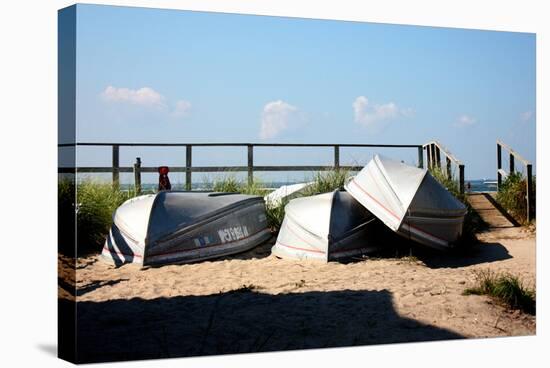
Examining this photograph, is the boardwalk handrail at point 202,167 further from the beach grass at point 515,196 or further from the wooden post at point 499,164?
the beach grass at point 515,196

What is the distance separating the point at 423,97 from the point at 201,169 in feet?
9.20

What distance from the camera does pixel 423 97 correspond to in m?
5.48

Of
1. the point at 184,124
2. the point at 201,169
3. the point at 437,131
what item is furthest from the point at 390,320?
the point at 201,169

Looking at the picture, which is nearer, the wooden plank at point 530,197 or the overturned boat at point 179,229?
the overturned boat at point 179,229

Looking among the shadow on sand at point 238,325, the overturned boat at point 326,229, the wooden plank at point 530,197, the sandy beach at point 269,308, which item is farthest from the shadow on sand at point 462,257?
the shadow on sand at point 238,325

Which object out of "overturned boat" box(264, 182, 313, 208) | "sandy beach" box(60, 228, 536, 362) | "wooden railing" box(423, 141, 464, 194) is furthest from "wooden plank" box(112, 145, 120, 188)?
"wooden railing" box(423, 141, 464, 194)

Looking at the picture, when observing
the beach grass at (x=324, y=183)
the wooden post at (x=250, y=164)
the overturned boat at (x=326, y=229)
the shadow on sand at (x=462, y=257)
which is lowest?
the shadow on sand at (x=462, y=257)

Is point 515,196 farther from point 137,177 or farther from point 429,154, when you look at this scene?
point 137,177

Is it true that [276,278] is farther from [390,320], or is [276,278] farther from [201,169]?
[201,169]

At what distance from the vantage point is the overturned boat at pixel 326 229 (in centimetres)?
628

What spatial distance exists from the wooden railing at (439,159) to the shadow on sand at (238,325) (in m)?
1.94

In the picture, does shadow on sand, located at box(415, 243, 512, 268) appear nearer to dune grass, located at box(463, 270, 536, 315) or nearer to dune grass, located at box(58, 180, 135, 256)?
dune grass, located at box(463, 270, 536, 315)

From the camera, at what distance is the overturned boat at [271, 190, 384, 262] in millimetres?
6277

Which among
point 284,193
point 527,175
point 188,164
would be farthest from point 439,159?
point 188,164
